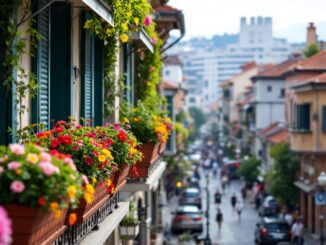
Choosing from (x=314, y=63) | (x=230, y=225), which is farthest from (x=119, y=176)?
(x=314, y=63)

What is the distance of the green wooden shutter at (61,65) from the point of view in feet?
36.3

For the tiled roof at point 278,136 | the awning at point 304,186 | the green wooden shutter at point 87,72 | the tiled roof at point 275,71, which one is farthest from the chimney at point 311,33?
the green wooden shutter at point 87,72

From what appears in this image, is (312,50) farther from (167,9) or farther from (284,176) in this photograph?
(167,9)

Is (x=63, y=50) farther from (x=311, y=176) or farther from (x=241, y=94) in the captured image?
(x=241, y=94)

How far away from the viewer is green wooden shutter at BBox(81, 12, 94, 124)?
12.9m

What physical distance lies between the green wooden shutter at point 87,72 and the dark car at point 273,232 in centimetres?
2464

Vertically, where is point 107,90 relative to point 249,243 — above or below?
above

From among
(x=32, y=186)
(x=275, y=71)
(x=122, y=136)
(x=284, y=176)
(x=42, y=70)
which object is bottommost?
(x=284, y=176)

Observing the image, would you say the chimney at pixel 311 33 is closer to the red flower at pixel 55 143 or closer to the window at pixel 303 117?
the window at pixel 303 117

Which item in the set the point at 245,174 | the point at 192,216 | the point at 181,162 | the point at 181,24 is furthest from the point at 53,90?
the point at 245,174

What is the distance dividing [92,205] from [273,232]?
2945cm

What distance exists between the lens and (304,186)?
45469mm

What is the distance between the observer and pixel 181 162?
6462 centimetres

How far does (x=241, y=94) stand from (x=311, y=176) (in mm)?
71900
